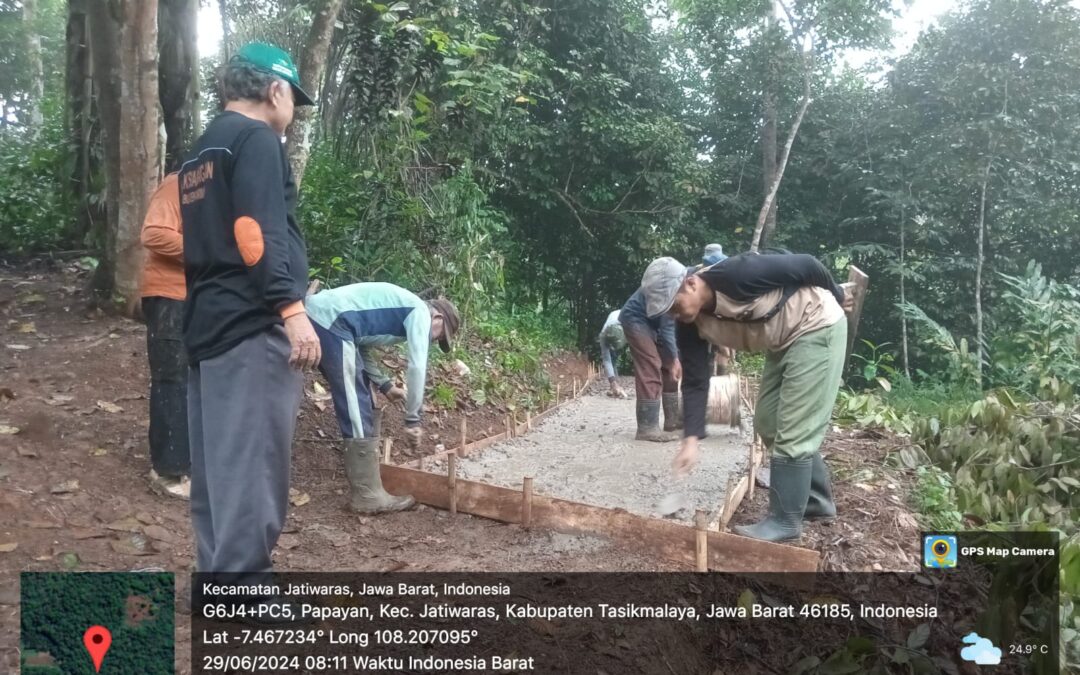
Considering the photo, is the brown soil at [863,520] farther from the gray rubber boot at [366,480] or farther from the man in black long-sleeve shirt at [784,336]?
the gray rubber boot at [366,480]

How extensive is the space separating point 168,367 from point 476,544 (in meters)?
1.53

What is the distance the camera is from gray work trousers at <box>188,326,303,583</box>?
207cm

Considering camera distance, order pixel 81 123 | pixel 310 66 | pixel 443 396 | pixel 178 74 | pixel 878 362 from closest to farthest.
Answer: pixel 178 74 < pixel 310 66 < pixel 443 396 < pixel 81 123 < pixel 878 362

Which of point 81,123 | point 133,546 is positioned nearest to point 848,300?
point 133,546

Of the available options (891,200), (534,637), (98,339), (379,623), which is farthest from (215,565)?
(891,200)

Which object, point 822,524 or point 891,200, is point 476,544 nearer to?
point 822,524

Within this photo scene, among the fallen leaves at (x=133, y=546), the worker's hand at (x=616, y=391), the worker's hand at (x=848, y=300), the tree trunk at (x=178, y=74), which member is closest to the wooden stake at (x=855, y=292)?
the worker's hand at (x=848, y=300)

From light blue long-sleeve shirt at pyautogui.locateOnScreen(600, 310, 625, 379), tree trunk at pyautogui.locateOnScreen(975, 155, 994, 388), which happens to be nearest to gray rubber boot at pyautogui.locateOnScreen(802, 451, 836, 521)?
light blue long-sleeve shirt at pyautogui.locateOnScreen(600, 310, 625, 379)

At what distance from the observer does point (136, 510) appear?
3066 millimetres

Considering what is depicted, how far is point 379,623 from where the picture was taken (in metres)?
2.23

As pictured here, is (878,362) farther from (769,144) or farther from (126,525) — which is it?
(126,525)

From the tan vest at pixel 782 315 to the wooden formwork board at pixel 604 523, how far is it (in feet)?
2.85

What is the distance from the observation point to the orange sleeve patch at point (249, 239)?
2043mm

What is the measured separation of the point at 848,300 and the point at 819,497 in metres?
0.94
